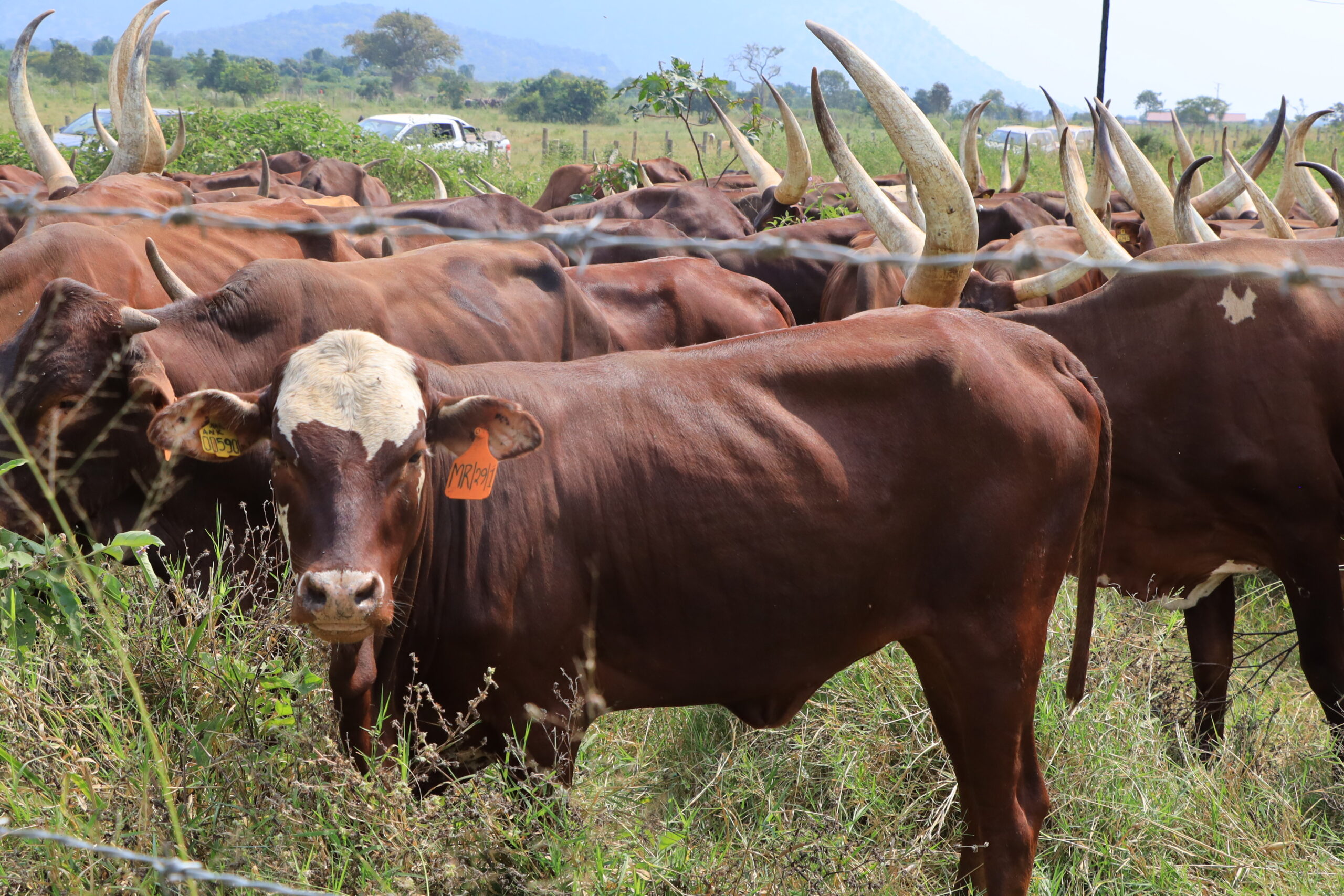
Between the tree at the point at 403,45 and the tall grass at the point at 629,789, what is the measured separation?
84920mm

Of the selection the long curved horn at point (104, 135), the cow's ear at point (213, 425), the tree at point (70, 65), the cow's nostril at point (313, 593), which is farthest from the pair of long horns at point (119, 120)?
the tree at point (70, 65)

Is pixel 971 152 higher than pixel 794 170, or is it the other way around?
pixel 794 170

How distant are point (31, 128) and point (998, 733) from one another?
8522mm

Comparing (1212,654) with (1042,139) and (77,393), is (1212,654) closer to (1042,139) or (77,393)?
(77,393)

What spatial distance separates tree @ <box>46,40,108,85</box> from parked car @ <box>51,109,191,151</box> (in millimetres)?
30525

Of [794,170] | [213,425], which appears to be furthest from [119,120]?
[213,425]

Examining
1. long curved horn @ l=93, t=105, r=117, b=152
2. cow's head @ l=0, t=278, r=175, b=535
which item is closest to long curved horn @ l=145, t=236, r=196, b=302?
cow's head @ l=0, t=278, r=175, b=535

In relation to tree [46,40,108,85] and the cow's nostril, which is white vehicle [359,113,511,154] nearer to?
the cow's nostril

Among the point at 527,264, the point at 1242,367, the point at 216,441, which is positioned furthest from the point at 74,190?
the point at 1242,367

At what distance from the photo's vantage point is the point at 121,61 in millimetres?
8789

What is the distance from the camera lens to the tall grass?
2.63 meters

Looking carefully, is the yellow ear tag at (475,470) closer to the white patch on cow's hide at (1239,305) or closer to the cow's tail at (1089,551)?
the cow's tail at (1089,551)

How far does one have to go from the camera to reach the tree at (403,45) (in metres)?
82.1

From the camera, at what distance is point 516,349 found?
4.94 meters
